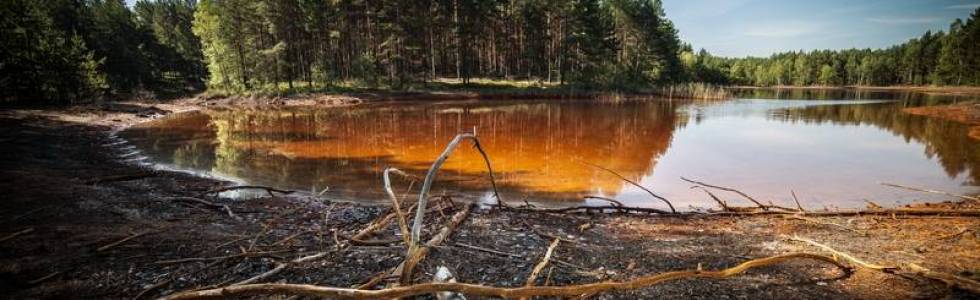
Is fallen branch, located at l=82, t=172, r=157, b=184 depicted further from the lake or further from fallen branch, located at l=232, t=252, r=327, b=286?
fallen branch, located at l=232, t=252, r=327, b=286

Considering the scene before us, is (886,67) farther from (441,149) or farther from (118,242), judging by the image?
(118,242)

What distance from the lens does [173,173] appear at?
10852mm

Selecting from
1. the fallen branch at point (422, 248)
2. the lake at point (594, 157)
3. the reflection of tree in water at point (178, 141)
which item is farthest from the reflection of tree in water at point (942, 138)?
the reflection of tree in water at point (178, 141)

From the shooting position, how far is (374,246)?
500 centimetres

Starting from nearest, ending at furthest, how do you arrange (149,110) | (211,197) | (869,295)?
(869,295)
(211,197)
(149,110)

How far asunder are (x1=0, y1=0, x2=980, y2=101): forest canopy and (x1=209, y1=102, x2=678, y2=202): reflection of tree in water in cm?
1776

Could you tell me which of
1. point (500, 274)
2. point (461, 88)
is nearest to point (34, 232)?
point (500, 274)

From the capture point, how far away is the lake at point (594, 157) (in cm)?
1005

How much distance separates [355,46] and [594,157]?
45.8 meters

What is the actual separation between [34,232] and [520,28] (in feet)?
191

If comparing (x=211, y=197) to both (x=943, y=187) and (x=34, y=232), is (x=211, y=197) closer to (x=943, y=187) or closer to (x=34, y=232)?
(x=34, y=232)

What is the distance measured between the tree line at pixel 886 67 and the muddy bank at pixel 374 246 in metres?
85.6

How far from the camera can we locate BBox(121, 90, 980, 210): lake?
396 inches

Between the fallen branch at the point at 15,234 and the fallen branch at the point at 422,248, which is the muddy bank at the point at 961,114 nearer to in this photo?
the fallen branch at the point at 422,248
